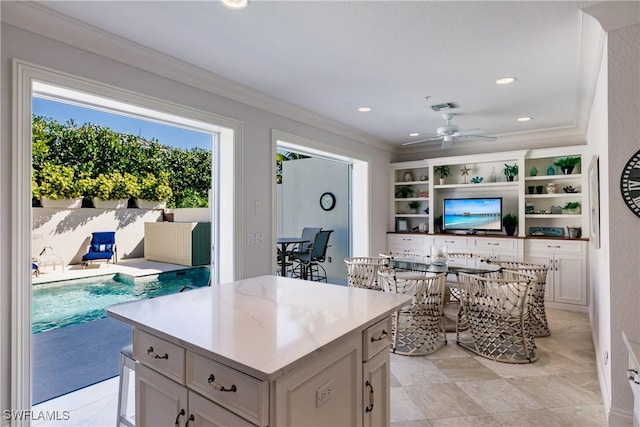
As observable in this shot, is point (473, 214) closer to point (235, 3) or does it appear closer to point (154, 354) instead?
point (235, 3)

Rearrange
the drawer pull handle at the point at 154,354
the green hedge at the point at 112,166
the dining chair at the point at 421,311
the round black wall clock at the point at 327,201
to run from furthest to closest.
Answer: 1. the round black wall clock at the point at 327,201
2. the dining chair at the point at 421,311
3. the green hedge at the point at 112,166
4. the drawer pull handle at the point at 154,354

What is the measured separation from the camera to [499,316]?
310 centimetres

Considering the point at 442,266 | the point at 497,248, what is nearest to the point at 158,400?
the point at 442,266

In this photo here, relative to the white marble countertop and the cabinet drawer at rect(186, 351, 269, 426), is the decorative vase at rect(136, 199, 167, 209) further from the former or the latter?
the cabinet drawer at rect(186, 351, 269, 426)

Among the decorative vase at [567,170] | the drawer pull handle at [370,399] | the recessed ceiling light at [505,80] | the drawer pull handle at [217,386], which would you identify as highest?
the recessed ceiling light at [505,80]

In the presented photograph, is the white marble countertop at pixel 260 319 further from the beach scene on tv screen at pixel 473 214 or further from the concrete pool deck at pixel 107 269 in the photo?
the beach scene on tv screen at pixel 473 214

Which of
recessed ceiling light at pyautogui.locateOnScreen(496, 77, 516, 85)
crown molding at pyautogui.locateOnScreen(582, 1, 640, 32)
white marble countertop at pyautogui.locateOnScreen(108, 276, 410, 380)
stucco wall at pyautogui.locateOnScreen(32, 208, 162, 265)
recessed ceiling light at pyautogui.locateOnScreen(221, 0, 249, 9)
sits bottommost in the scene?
white marble countertop at pyautogui.locateOnScreen(108, 276, 410, 380)

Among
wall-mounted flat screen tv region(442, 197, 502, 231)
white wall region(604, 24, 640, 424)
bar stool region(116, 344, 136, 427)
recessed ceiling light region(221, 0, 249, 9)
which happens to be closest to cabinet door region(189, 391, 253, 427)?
bar stool region(116, 344, 136, 427)

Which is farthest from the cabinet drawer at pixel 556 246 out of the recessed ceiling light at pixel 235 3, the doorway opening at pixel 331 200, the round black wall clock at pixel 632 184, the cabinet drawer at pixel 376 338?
the recessed ceiling light at pixel 235 3

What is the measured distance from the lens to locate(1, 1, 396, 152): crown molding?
2.06 m

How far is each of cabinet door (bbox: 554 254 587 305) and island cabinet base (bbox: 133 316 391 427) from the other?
4274 millimetres

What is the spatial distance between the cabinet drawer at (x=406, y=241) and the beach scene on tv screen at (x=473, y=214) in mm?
516

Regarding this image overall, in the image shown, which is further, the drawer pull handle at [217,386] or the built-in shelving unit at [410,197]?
the built-in shelving unit at [410,197]

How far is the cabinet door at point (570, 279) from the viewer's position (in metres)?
4.58
